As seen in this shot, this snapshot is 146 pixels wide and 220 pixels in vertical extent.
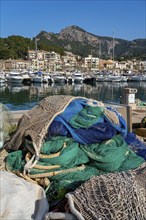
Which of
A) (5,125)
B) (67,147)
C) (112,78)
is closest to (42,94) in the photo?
(112,78)

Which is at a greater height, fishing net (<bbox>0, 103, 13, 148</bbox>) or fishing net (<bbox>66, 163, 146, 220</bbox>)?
fishing net (<bbox>0, 103, 13, 148</bbox>)

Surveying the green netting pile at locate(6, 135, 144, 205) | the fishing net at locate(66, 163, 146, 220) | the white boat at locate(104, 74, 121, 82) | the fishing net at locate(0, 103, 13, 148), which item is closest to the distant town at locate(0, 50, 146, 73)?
Answer: the white boat at locate(104, 74, 121, 82)

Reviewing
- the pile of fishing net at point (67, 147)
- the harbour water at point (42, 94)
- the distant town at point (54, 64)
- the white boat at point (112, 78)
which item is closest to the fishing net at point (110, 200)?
the pile of fishing net at point (67, 147)

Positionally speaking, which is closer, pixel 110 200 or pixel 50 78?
pixel 110 200

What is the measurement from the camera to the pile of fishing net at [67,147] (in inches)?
128

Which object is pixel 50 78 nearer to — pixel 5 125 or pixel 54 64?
pixel 54 64

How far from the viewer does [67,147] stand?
343 centimetres

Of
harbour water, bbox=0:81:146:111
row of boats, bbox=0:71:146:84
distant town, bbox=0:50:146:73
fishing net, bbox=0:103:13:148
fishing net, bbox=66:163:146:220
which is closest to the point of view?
fishing net, bbox=66:163:146:220

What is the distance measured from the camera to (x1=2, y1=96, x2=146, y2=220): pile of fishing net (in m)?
3.25

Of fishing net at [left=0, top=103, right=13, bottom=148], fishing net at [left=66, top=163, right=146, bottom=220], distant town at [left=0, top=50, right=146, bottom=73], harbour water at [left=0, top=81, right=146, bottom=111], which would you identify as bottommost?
harbour water at [left=0, top=81, right=146, bottom=111]

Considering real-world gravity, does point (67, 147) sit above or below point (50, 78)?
below

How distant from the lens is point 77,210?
2.57 metres

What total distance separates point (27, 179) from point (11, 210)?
2.10ft

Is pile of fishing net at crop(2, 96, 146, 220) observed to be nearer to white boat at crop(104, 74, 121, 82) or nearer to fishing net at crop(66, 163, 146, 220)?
fishing net at crop(66, 163, 146, 220)
